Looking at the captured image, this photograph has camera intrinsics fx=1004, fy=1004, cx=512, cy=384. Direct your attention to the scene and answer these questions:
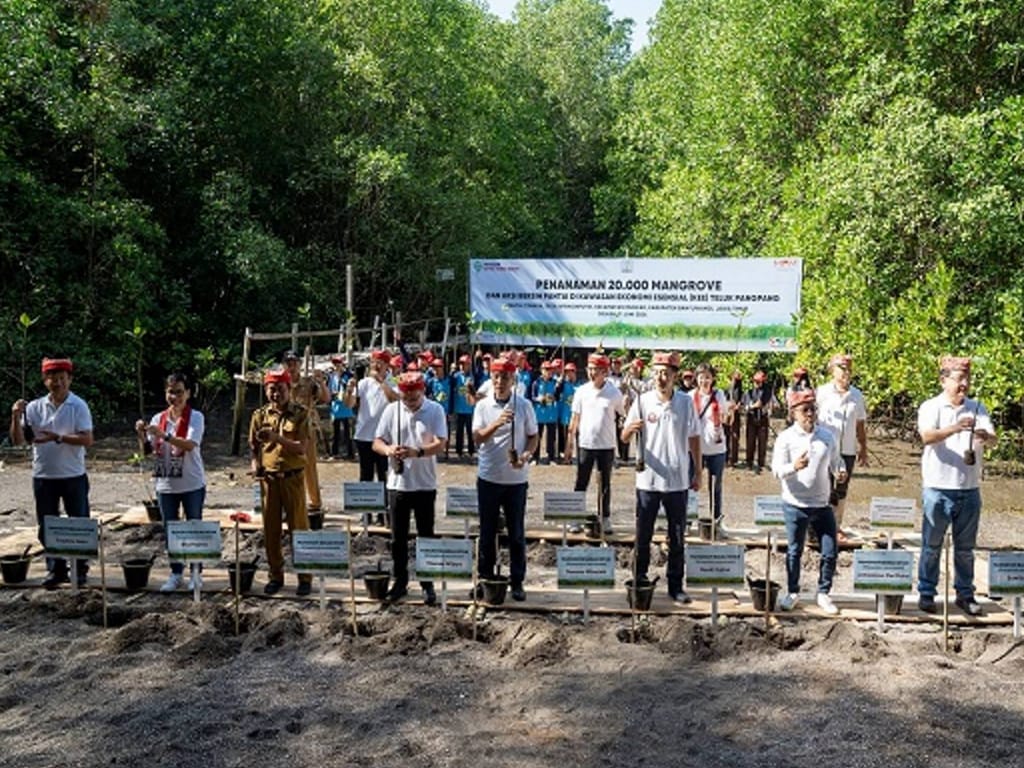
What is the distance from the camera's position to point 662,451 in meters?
7.46

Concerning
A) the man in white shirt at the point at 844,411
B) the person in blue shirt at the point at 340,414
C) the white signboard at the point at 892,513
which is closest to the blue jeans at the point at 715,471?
the man in white shirt at the point at 844,411

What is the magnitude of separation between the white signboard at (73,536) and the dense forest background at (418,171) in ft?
31.9

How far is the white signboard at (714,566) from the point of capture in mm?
7070

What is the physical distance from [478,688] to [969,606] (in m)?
3.83

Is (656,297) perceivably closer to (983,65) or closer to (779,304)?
(779,304)

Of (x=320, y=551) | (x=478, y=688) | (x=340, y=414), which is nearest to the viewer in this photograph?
(x=478, y=688)

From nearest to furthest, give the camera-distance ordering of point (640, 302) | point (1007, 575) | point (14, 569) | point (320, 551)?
point (1007, 575) < point (320, 551) < point (14, 569) < point (640, 302)

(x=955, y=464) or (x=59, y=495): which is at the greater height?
(x=955, y=464)

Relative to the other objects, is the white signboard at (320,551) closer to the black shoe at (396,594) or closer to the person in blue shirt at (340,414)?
the black shoe at (396,594)

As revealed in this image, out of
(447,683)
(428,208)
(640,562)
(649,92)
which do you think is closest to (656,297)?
(428,208)

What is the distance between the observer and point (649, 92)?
33.0 m

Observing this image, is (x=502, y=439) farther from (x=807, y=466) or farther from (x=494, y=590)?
(x=807, y=466)

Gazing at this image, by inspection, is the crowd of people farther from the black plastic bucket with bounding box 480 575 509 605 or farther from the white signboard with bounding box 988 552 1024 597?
the white signboard with bounding box 988 552 1024 597

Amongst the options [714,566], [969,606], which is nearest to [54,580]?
[714,566]
